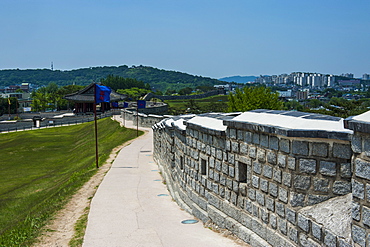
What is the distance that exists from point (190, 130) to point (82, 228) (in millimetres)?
3928

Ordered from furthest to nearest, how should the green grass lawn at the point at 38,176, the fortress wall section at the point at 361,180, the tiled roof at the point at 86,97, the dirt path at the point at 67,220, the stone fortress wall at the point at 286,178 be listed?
the tiled roof at the point at 86,97, the green grass lawn at the point at 38,176, the dirt path at the point at 67,220, the stone fortress wall at the point at 286,178, the fortress wall section at the point at 361,180

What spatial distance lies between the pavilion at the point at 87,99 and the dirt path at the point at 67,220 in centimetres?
A: 6065

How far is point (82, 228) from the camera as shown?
35.6 feet

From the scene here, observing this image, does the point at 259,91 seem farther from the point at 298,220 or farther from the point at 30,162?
the point at 298,220

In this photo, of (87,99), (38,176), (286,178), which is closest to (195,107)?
(87,99)

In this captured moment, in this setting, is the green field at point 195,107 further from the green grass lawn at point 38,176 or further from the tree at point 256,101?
the green grass lawn at point 38,176

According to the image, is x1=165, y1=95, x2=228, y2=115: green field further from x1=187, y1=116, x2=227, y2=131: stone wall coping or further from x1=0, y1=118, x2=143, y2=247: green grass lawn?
x1=187, y1=116, x2=227, y2=131: stone wall coping

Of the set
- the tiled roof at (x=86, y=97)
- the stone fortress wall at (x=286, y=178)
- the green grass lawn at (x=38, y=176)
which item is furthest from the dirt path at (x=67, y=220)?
the tiled roof at (x=86, y=97)

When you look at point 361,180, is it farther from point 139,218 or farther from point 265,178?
point 139,218

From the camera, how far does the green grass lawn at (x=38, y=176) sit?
1276 centimetres

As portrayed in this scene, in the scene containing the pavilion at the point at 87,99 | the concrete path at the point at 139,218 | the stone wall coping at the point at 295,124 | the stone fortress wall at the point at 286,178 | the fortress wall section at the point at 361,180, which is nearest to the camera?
the fortress wall section at the point at 361,180

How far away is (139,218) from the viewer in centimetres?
1176

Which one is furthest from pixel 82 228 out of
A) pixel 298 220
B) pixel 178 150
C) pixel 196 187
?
pixel 298 220

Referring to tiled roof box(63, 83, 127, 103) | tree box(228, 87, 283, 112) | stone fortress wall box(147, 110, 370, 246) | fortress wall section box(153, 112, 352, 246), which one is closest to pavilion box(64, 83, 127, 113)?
tiled roof box(63, 83, 127, 103)
